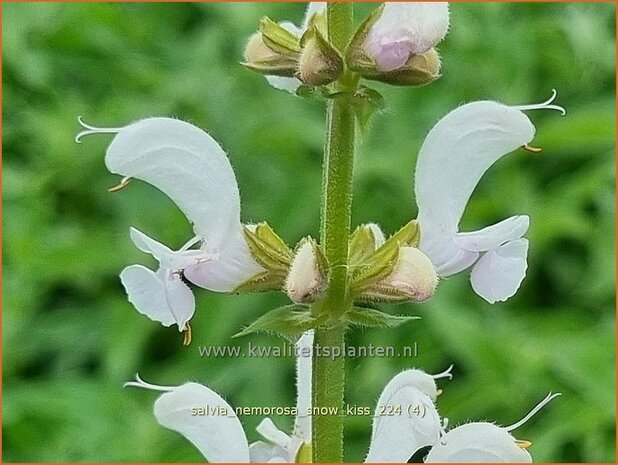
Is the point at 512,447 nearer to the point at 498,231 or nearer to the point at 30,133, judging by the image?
the point at 498,231

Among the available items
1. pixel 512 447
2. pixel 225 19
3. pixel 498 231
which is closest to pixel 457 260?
pixel 498 231

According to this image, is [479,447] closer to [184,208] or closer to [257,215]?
[184,208]

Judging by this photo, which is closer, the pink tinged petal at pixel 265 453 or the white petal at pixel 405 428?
the white petal at pixel 405 428

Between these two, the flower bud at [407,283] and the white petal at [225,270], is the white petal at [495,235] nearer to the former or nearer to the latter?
the flower bud at [407,283]

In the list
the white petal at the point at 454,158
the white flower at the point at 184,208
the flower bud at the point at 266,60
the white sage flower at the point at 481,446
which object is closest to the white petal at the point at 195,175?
the white flower at the point at 184,208

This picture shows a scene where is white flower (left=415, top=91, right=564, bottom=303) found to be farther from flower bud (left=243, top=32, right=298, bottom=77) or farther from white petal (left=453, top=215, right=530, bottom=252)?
flower bud (left=243, top=32, right=298, bottom=77)

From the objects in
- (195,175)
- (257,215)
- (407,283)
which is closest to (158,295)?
(195,175)
